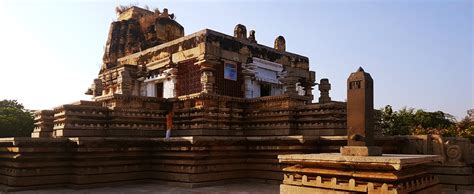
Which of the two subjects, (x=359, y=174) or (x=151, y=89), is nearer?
(x=359, y=174)

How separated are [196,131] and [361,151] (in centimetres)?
774

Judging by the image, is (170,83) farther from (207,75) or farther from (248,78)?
(248,78)

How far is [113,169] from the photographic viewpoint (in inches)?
484

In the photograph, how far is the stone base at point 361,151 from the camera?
22.7 ft

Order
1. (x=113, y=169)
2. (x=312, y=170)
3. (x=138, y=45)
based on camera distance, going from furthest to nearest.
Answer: (x=138, y=45)
(x=113, y=169)
(x=312, y=170)

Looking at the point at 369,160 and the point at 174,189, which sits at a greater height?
the point at 369,160

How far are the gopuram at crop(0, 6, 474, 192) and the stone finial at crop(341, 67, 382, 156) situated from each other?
10.1ft

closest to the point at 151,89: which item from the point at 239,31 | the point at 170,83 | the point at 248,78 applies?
the point at 170,83

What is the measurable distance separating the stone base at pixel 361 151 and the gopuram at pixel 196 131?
305 centimetres

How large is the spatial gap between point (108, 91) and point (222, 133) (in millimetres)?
8088

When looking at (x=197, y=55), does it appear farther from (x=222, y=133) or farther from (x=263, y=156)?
(x=263, y=156)

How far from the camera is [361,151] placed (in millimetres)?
6969

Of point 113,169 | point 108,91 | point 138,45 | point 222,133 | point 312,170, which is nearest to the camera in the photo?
point 312,170

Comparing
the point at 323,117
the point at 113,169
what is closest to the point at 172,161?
the point at 113,169
